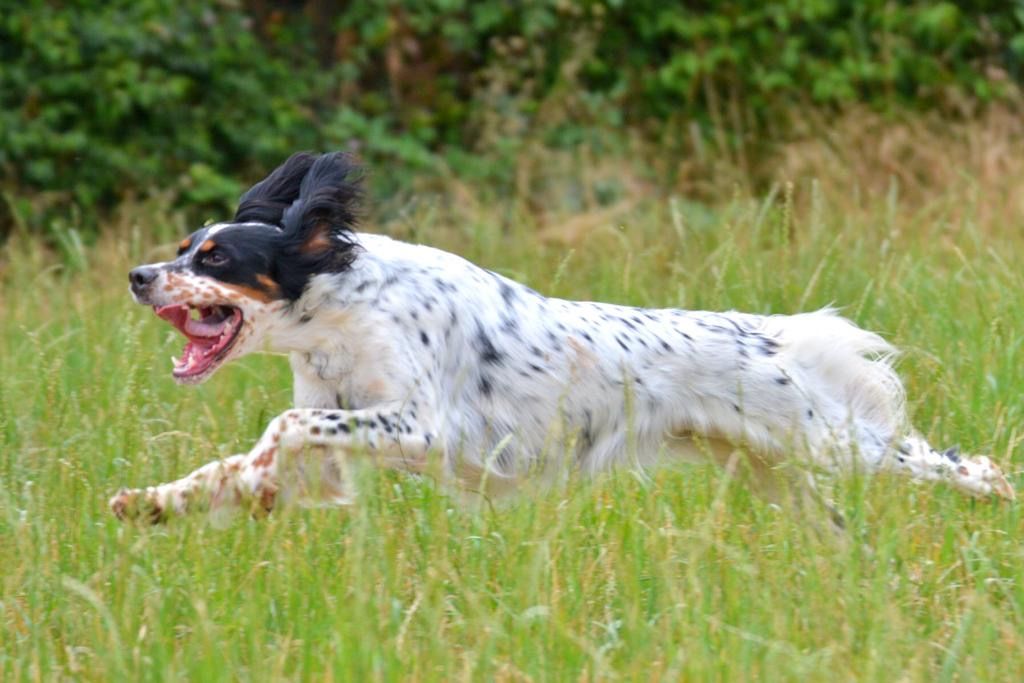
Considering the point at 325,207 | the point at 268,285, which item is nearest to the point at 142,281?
the point at 268,285

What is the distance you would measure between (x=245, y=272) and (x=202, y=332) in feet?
0.58

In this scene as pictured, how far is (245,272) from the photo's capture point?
4219 mm

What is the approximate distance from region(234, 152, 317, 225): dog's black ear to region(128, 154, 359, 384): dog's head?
0.02 meters

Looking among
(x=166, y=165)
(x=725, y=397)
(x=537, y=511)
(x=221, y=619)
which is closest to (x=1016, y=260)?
(x=725, y=397)

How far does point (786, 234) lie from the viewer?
610cm

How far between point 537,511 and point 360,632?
2.42 feet

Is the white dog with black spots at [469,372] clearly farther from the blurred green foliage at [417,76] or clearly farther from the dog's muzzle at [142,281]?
the blurred green foliage at [417,76]

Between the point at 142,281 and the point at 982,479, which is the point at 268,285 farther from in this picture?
the point at 982,479

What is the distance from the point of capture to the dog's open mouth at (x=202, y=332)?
4.11 m

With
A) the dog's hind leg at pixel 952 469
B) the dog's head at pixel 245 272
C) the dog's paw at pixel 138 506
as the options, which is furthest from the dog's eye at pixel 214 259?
the dog's hind leg at pixel 952 469

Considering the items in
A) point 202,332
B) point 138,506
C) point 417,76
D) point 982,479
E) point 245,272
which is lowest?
point 417,76

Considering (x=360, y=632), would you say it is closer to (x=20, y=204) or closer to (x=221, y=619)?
(x=221, y=619)

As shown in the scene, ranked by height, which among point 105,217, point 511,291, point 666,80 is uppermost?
point 511,291

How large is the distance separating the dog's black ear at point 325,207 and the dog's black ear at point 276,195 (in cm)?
5
